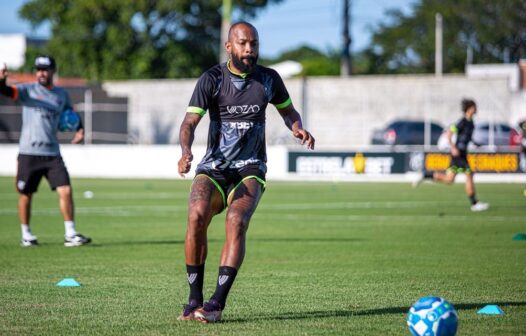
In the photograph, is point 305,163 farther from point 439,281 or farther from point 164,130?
point 439,281

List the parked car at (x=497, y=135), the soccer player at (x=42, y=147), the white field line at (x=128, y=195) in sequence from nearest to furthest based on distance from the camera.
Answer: the soccer player at (x=42, y=147) → the white field line at (x=128, y=195) → the parked car at (x=497, y=135)

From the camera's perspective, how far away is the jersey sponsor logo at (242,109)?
806cm

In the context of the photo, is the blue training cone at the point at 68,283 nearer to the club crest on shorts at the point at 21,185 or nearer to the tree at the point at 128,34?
the club crest on shorts at the point at 21,185

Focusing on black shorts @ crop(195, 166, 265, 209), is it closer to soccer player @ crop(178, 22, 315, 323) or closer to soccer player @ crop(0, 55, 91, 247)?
soccer player @ crop(178, 22, 315, 323)

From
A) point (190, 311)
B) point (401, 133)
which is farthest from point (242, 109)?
point (401, 133)

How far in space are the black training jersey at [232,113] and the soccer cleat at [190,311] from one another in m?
1.06

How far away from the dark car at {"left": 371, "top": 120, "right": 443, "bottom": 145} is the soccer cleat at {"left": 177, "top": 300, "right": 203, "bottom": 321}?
35.4 metres

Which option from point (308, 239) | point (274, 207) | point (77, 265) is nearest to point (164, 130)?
point (274, 207)

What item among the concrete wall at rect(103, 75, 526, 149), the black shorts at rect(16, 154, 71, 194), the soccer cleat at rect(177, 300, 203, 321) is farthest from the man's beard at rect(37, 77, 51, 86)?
the concrete wall at rect(103, 75, 526, 149)

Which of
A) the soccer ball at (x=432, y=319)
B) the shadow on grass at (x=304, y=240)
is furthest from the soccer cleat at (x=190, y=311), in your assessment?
the shadow on grass at (x=304, y=240)

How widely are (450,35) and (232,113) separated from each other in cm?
7707

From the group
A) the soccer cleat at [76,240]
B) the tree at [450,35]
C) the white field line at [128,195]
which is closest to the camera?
the soccer cleat at [76,240]

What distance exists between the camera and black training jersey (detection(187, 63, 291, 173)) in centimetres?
803

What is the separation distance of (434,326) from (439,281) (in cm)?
359
